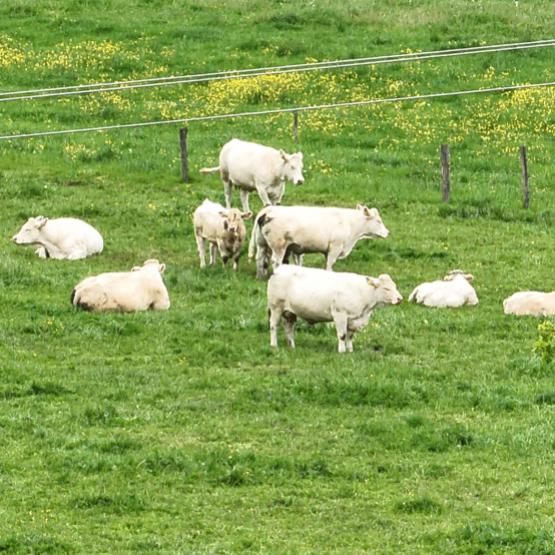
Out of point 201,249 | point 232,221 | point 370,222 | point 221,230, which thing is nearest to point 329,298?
point 370,222

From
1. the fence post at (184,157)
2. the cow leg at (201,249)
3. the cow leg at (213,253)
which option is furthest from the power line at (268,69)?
the cow leg at (201,249)

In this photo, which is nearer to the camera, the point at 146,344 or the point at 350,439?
the point at 350,439

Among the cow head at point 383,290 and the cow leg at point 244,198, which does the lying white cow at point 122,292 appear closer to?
the cow head at point 383,290

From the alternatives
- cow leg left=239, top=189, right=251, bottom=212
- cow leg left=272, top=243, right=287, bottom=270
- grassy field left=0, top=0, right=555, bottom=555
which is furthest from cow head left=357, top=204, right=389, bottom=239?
cow leg left=239, top=189, right=251, bottom=212

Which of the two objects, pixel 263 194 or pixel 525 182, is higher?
pixel 263 194

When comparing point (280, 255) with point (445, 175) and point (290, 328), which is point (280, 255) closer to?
point (290, 328)

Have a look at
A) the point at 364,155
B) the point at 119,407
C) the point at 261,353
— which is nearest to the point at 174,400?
the point at 119,407

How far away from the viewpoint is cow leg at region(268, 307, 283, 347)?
2494 centimetres

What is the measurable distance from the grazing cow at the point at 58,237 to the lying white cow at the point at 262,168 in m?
3.47

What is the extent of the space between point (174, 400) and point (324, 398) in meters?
1.99

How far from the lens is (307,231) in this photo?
2853 cm

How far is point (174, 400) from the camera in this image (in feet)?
73.3

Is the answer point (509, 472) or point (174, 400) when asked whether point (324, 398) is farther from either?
point (509, 472)

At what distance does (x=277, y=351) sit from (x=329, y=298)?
112 centimetres
